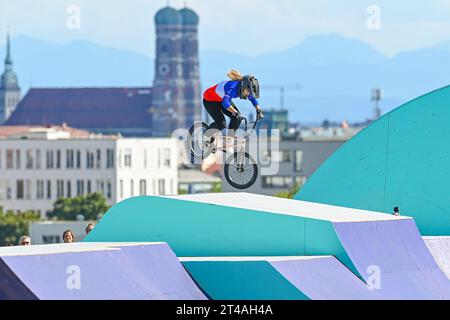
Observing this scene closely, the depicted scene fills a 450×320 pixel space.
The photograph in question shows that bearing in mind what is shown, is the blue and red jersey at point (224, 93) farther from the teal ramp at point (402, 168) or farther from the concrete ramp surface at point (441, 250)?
the teal ramp at point (402, 168)

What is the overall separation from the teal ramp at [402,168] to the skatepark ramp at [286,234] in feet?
33.8

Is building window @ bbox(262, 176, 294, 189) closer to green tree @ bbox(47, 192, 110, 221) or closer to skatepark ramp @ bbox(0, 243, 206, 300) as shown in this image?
green tree @ bbox(47, 192, 110, 221)

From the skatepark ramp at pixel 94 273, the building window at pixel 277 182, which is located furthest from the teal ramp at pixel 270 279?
the building window at pixel 277 182

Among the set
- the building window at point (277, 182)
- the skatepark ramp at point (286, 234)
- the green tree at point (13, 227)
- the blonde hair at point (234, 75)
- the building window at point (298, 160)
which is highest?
the blonde hair at point (234, 75)

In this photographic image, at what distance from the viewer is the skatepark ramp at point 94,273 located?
116ft

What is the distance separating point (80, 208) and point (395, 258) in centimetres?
14371

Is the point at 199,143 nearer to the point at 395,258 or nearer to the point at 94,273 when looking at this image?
the point at 395,258

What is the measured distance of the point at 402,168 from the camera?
5544 cm

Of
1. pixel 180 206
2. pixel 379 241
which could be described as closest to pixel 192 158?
pixel 180 206

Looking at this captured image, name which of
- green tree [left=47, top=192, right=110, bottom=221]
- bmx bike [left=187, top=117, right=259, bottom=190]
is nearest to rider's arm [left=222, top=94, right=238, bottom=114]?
bmx bike [left=187, top=117, right=259, bottom=190]

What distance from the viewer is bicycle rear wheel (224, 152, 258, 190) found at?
4272 centimetres

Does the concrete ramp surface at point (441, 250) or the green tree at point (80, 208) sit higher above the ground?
the concrete ramp surface at point (441, 250)

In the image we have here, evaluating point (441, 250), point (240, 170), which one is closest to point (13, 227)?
point (441, 250)
